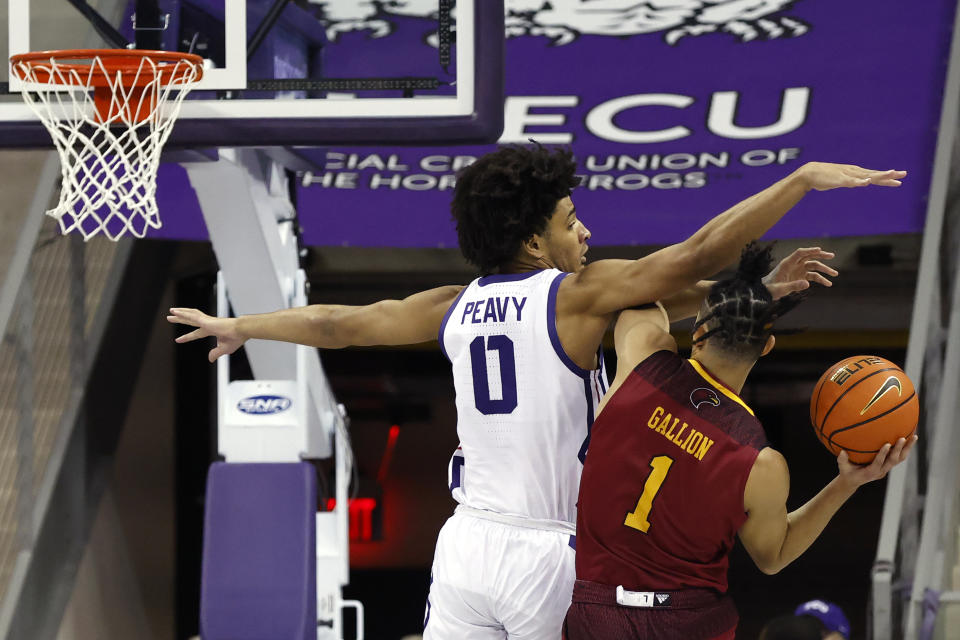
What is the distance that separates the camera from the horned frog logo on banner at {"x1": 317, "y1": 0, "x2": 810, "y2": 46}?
8070 mm

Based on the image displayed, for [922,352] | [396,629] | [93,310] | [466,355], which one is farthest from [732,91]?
[396,629]

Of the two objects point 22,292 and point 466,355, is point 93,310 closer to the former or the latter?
point 22,292

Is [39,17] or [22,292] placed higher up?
[39,17]

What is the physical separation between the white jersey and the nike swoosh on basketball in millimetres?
713

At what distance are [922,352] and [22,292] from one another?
5541mm

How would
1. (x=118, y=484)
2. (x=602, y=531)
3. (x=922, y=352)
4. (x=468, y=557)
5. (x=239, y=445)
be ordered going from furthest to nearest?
1. (x=118, y=484)
2. (x=922, y=352)
3. (x=239, y=445)
4. (x=468, y=557)
5. (x=602, y=531)

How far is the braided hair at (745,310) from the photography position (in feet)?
10.2

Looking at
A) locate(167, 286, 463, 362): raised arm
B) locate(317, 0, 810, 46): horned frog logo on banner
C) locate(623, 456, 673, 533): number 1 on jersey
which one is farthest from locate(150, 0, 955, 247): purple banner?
locate(623, 456, 673, 533): number 1 on jersey

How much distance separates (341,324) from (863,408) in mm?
1516

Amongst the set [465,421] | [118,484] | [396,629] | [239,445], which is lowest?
[396,629]

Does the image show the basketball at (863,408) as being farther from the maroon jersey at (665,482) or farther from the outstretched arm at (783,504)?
the maroon jersey at (665,482)

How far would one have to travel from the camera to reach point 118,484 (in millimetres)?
9297

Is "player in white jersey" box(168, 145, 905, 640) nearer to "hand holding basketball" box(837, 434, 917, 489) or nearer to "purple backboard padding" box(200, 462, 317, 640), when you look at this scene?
"hand holding basketball" box(837, 434, 917, 489)

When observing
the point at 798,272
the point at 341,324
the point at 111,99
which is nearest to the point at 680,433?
the point at 798,272
